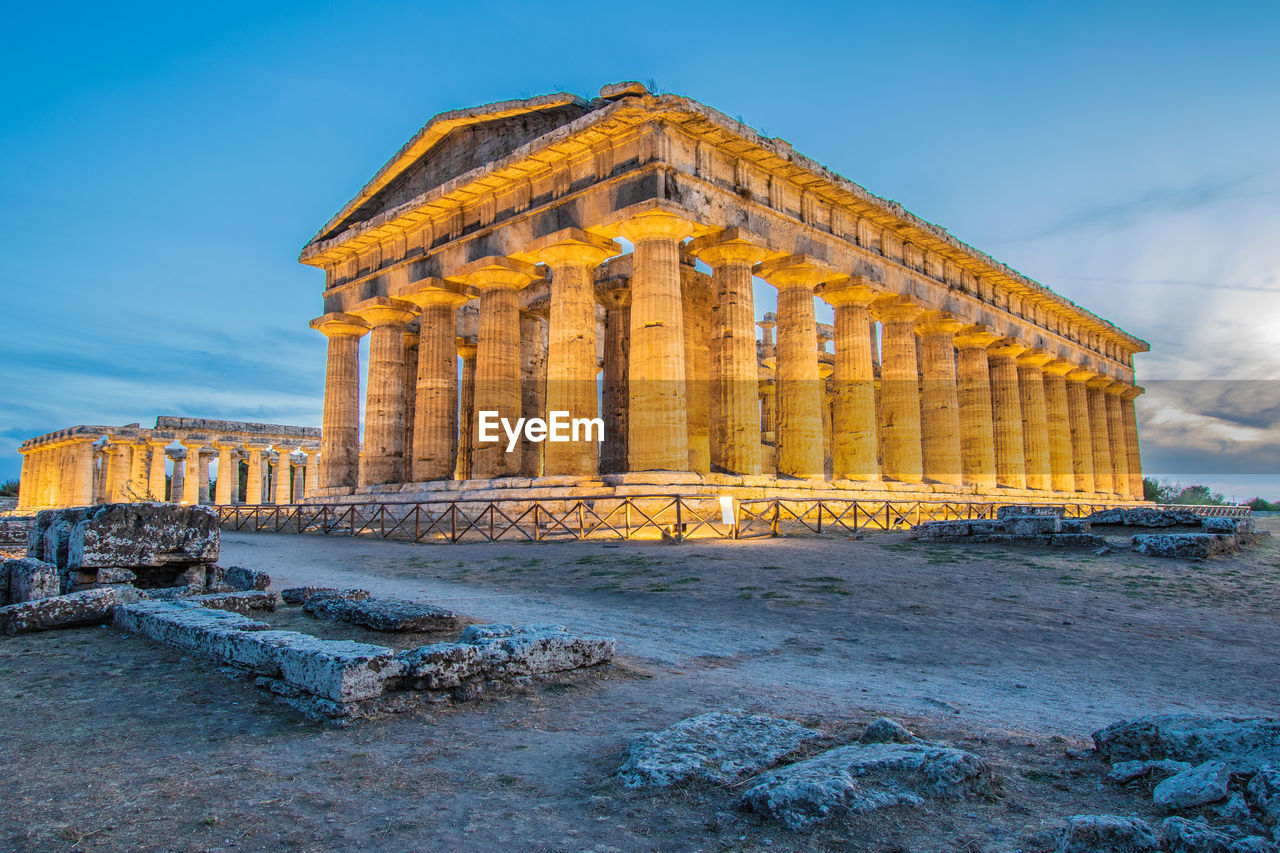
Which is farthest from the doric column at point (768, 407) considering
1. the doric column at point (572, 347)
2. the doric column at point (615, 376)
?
the doric column at point (572, 347)

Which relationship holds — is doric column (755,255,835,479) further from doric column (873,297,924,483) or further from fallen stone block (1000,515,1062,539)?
fallen stone block (1000,515,1062,539)

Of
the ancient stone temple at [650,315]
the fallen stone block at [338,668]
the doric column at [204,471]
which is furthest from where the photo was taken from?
the doric column at [204,471]

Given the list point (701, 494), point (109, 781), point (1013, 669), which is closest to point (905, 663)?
point (1013, 669)

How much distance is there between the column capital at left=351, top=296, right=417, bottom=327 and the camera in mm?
25297

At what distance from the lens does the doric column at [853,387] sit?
2286 centimetres

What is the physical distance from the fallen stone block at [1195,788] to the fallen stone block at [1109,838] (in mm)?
557

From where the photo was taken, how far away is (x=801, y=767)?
3.42 m

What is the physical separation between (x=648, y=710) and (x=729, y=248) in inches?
643

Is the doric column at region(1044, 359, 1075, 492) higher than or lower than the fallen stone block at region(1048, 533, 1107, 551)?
higher

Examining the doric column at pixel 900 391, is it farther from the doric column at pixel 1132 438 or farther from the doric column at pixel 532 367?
the doric column at pixel 1132 438

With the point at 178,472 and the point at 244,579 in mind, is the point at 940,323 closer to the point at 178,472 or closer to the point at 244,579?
the point at 244,579

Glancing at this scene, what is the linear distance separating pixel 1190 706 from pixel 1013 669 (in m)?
1.27

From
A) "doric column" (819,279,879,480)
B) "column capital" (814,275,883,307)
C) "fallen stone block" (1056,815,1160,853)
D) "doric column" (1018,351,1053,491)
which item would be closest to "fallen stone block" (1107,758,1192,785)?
"fallen stone block" (1056,815,1160,853)

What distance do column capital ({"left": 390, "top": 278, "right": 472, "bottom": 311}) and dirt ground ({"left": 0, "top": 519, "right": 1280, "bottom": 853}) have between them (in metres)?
14.0
